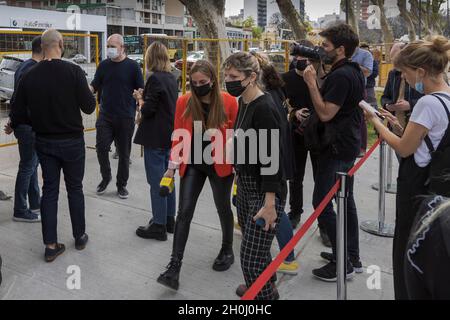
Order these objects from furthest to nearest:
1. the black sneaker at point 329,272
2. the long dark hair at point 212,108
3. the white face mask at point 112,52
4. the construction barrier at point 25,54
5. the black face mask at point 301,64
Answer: the construction barrier at point 25,54 → the white face mask at point 112,52 → the black face mask at point 301,64 → the black sneaker at point 329,272 → the long dark hair at point 212,108

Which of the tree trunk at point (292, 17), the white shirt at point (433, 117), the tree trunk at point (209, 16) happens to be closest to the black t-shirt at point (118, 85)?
the white shirt at point (433, 117)

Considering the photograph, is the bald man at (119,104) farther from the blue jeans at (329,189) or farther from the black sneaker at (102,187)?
the blue jeans at (329,189)

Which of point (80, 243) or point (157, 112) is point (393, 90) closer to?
point (157, 112)

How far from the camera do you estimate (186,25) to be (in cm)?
8681

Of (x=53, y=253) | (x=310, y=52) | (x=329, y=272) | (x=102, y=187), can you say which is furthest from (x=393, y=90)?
(x=53, y=253)

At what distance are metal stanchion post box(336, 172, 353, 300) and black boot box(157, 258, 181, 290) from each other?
1170 mm

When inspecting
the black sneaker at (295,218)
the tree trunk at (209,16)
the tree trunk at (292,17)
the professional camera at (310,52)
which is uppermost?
the tree trunk at (292,17)

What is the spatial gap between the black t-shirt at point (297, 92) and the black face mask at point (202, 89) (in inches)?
48.8

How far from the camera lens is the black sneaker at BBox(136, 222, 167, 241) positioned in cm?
438

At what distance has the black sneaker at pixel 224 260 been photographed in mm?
3820

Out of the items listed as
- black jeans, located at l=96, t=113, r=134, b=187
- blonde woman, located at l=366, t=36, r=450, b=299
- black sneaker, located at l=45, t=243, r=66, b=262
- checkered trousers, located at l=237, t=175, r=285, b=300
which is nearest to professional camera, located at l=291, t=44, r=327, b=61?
blonde woman, located at l=366, t=36, r=450, b=299
